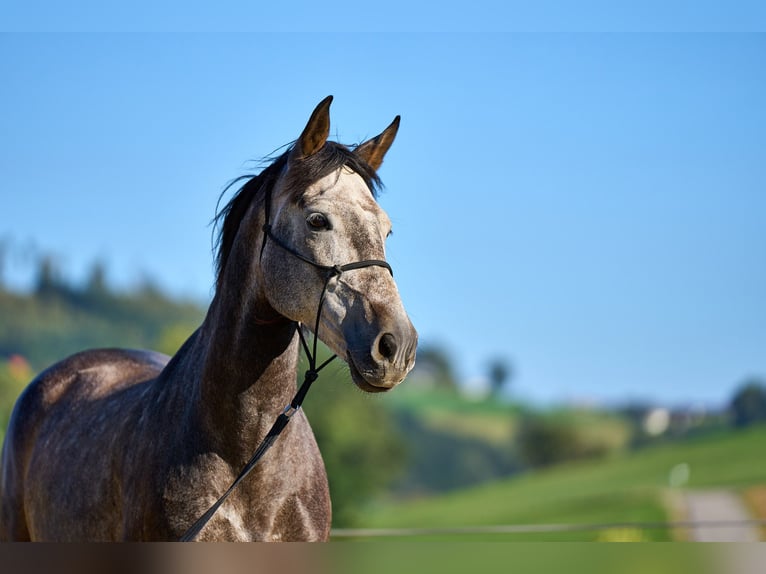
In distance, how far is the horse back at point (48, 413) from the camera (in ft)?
15.5

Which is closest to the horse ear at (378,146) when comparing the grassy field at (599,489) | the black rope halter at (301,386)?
the black rope halter at (301,386)

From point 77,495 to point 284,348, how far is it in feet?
3.76

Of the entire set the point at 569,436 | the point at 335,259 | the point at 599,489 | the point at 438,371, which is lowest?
the point at 599,489

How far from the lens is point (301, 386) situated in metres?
3.42

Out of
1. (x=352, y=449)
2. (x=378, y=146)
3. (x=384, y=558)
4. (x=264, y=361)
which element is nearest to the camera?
(x=384, y=558)

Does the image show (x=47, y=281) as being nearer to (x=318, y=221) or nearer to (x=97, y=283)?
(x=97, y=283)

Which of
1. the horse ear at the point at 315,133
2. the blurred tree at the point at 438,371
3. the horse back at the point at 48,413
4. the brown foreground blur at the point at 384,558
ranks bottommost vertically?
the brown foreground blur at the point at 384,558

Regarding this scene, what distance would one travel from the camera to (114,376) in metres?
5.12

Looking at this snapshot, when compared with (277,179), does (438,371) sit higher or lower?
higher

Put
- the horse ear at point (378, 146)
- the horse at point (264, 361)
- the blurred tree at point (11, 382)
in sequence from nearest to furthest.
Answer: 1. the horse at point (264, 361)
2. the horse ear at point (378, 146)
3. the blurred tree at point (11, 382)

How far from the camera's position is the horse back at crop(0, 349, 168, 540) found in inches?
185

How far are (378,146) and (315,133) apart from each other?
42cm

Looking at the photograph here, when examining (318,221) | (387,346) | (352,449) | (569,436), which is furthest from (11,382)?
(569,436)

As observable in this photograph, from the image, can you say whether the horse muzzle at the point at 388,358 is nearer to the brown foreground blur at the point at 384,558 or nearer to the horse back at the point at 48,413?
the brown foreground blur at the point at 384,558
